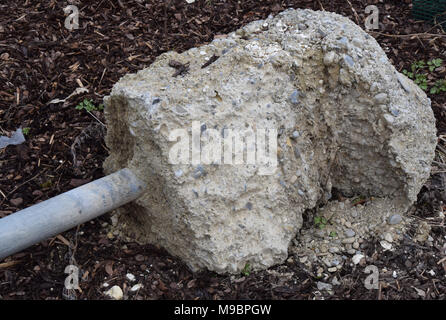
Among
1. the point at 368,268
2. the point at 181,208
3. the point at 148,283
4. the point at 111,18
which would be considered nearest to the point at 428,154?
the point at 368,268

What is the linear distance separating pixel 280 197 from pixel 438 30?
9.12 ft

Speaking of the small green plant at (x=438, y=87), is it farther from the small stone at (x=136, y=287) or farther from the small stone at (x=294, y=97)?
the small stone at (x=136, y=287)

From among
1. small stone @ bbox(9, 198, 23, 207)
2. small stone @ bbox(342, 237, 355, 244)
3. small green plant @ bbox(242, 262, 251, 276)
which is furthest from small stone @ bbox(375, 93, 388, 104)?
small stone @ bbox(9, 198, 23, 207)

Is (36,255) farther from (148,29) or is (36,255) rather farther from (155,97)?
(148,29)

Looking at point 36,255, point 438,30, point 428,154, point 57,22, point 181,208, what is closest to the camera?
point 181,208

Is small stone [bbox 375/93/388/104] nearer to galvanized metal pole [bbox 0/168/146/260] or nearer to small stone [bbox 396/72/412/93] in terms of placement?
small stone [bbox 396/72/412/93]

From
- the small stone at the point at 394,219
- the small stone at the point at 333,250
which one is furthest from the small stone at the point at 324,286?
the small stone at the point at 394,219

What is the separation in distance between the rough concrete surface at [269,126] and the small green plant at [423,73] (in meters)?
1.04

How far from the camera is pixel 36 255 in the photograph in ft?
9.92

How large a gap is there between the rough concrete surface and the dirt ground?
0.17 meters

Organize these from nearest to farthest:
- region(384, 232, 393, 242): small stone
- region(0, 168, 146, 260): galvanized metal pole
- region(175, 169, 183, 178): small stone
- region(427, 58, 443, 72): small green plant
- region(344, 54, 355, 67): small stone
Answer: region(0, 168, 146, 260): galvanized metal pole < region(175, 169, 183, 178): small stone < region(344, 54, 355, 67): small stone < region(384, 232, 393, 242): small stone < region(427, 58, 443, 72): small green plant

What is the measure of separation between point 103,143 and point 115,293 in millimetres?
1183

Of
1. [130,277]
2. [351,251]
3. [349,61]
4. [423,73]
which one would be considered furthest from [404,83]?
[130,277]

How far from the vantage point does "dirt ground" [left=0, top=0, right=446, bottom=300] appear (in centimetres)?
291
